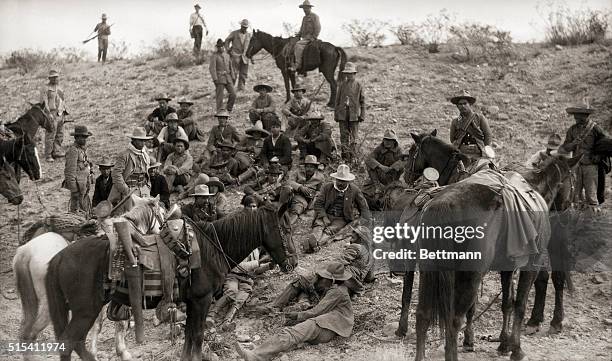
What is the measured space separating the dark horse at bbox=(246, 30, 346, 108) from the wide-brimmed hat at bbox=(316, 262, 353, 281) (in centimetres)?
827

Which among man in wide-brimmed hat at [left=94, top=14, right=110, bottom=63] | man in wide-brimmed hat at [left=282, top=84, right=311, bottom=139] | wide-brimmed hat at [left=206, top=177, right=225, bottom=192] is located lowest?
wide-brimmed hat at [left=206, top=177, right=225, bottom=192]

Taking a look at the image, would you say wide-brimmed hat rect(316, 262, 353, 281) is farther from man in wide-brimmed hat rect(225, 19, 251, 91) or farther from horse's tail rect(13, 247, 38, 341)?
man in wide-brimmed hat rect(225, 19, 251, 91)

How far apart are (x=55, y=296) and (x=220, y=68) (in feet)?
35.4

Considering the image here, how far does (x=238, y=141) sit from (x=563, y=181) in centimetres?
811

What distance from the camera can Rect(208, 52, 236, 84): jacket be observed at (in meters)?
17.8


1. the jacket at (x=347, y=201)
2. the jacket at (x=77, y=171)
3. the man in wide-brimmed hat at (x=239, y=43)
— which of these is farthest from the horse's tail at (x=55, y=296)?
the man in wide-brimmed hat at (x=239, y=43)

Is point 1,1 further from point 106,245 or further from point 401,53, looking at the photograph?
point 401,53

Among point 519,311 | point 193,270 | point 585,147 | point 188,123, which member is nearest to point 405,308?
point 519,311

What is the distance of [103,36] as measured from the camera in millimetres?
24969

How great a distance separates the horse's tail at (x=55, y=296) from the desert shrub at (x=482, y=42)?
15.8 m

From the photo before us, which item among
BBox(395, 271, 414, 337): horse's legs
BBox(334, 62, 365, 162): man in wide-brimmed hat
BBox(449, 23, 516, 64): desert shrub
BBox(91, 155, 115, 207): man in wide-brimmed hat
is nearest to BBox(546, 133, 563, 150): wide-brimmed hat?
BBox(395, 271, 414, 337): horse's legs

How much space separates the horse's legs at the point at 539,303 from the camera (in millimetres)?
9409

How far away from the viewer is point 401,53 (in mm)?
22203

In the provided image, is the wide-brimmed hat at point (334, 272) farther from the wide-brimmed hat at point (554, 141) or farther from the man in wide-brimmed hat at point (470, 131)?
the wide-brimmed hat at point (554, 141)
